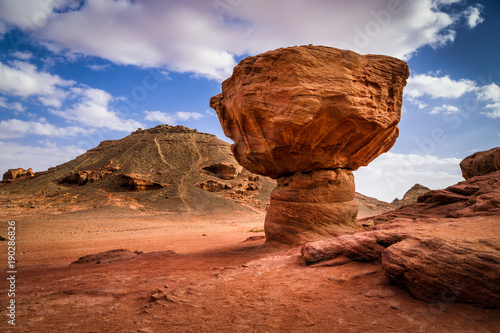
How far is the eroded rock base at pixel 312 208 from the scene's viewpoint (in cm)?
861

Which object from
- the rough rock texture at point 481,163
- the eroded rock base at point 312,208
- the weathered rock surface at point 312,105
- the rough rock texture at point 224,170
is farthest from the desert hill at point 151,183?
the weathered rock surface at point 312,105

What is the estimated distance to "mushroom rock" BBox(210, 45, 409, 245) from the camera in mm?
7656

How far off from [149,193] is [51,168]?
27.9m

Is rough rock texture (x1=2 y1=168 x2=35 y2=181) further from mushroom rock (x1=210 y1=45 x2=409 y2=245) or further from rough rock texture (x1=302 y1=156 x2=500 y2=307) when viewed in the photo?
rough rock texture (x1=302 y1=156 x2=500 y2=307)

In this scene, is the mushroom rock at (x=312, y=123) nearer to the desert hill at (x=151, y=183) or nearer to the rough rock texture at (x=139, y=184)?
the desert hill at (x=151, y=183)

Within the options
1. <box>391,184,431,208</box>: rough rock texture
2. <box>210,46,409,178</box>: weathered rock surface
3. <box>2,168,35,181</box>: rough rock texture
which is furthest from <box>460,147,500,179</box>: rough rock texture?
<box>2,168,35,181</box>: rough rock texture

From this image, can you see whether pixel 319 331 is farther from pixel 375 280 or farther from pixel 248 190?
pixel 248 190

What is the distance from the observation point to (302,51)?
7.74 metres

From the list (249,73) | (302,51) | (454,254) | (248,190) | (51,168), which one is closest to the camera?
(454,254)

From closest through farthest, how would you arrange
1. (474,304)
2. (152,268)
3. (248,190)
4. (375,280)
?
(474,304)
(375,280)
(152,268)
(248,190)

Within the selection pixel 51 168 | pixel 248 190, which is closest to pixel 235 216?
pixel 248 190

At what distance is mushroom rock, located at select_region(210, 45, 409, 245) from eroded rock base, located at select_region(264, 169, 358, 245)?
0.12ft

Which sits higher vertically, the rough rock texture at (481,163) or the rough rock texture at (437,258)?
the rough rock texture at (481,163)

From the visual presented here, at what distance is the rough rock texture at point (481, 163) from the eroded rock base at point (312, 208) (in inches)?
358
